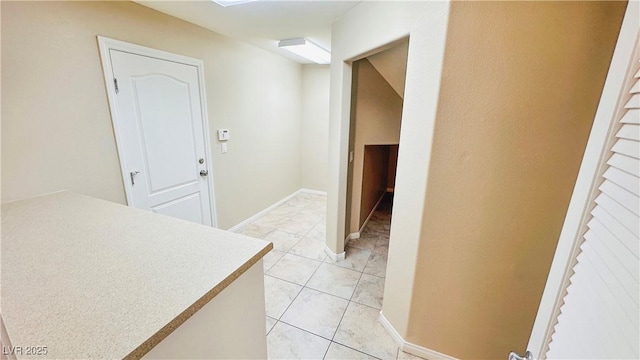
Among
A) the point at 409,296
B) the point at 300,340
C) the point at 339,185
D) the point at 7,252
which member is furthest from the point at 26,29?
the point at 409,296

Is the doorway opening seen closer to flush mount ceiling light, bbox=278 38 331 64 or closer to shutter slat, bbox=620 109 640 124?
flush mount ceiling light, bbox=278 38 331 64

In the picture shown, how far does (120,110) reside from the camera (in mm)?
1898

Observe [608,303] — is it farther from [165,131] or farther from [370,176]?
[370,176]

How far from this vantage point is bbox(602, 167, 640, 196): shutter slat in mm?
472

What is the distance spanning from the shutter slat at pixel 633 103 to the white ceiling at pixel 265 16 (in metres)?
1.78

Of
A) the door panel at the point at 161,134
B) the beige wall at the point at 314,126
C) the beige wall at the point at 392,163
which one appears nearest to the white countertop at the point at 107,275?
the door panel at the point at 161,134

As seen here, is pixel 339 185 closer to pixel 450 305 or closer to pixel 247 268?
pixel 450 305

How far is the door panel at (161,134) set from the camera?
6.40 feet

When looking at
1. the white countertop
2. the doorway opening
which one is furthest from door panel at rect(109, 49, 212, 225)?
the doorway opening

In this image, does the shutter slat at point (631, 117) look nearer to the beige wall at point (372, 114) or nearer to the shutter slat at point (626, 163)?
the shutter slat at point (626, 163)

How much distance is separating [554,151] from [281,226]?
293 centimetres

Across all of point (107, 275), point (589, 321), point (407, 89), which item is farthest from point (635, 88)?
point (107, 275)

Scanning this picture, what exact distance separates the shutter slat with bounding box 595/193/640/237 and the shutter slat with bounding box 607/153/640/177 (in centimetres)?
7

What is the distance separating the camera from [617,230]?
1.66 feet
